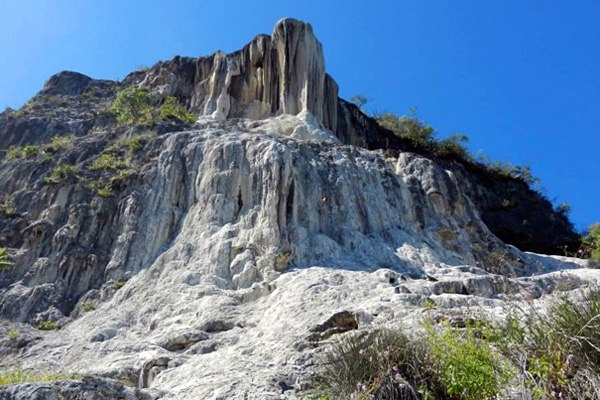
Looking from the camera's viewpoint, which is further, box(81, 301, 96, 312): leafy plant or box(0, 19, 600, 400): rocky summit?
box(81, 301, 96, 312): leafy plant

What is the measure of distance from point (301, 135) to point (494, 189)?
Answer: 692 inches

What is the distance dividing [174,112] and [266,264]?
50.8 ft

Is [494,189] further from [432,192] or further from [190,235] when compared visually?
[190,235]

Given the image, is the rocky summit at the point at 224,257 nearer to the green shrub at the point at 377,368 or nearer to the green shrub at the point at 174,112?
the green shrub at the point at 174,112

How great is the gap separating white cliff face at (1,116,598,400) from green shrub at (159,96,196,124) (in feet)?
10.3

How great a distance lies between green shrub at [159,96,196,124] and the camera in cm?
2942

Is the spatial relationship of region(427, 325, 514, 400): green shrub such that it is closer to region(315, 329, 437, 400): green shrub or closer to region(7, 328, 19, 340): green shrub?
region(315, 329, 437, 400): green shrub

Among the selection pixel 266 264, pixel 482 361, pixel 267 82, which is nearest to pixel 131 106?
pixel 267 82

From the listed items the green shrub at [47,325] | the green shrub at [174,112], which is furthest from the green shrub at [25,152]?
the green shrub at [47,325]

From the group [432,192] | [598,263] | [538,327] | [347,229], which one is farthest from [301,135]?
[538,327]

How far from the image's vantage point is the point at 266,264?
701 inches

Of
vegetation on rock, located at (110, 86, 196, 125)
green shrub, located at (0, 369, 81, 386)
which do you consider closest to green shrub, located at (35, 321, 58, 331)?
green shrub, located at (0, 369, 81, 386)

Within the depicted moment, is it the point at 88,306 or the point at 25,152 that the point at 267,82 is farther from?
the point at 88,306

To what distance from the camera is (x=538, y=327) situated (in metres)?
7.68
